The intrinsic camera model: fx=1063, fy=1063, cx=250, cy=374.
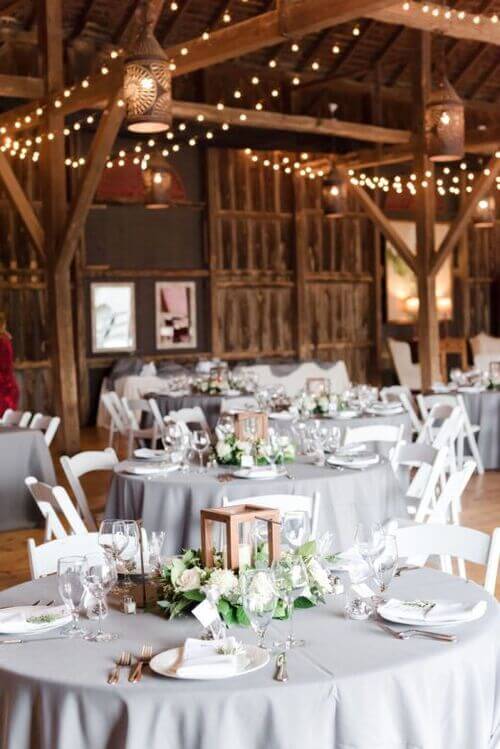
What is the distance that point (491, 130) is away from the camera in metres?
13.1

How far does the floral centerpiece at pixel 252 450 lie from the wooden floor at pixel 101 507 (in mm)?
1389

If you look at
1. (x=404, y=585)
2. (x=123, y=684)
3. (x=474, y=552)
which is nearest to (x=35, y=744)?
(x=123, y=684)

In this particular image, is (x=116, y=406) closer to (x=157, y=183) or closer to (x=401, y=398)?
(x=157, y=183)

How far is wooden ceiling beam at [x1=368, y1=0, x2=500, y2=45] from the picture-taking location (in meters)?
8.12

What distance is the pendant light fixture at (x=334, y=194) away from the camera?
520 inches

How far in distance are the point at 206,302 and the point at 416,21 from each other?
8.25 meters

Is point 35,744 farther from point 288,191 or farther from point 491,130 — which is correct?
point 288,191

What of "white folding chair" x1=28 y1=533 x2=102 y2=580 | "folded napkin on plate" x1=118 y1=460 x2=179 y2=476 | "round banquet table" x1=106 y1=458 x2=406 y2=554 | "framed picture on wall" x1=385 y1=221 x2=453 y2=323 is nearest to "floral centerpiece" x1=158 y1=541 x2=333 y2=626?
"white folding chair" x1=28 y1=533 x2=102 y2=580

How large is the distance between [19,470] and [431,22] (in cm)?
479

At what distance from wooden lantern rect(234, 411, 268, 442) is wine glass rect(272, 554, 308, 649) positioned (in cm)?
273

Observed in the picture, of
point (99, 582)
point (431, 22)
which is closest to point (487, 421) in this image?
point (431, 22)

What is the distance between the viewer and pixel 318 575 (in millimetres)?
2809

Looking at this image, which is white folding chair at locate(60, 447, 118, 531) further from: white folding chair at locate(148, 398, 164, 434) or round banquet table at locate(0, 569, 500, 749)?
white folding chair at locate(148, 398, 164, 434)

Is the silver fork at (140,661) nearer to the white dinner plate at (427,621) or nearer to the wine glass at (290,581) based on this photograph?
the wine glass at (290,581)
